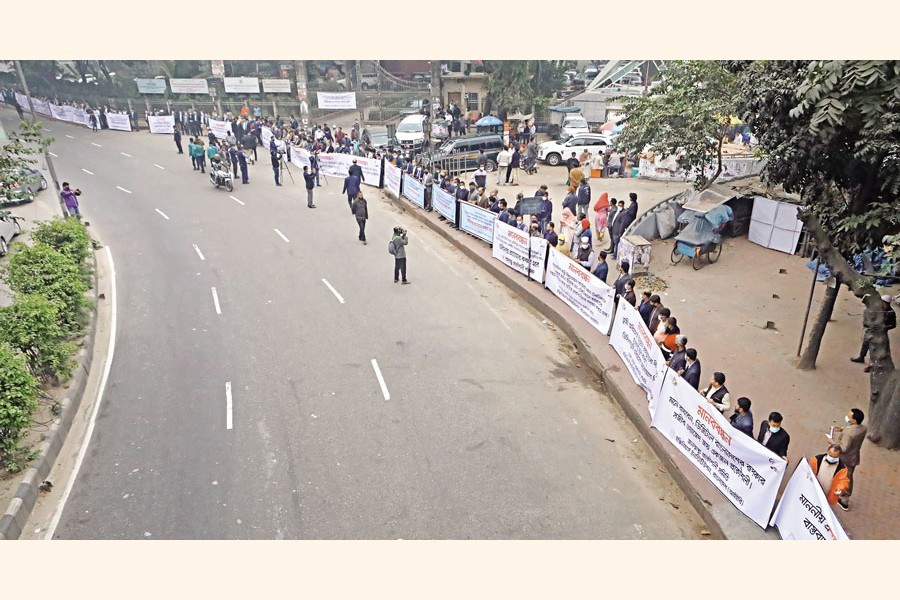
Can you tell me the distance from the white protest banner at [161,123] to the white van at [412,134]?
1570 cm

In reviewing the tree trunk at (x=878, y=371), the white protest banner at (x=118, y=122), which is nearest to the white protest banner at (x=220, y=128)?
the white protest banner at (x=118, y=122)

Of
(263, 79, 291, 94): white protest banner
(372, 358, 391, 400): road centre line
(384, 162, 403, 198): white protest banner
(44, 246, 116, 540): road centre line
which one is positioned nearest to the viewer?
(44, 246, 116, 540): road centre line

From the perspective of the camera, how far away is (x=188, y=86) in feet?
132

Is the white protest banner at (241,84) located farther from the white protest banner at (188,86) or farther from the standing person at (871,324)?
the standing person at (871,324)

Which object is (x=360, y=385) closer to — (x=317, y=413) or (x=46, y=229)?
(x=317, y=413)

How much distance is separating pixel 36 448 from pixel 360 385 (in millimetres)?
4731

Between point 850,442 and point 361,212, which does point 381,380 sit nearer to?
point 850,442

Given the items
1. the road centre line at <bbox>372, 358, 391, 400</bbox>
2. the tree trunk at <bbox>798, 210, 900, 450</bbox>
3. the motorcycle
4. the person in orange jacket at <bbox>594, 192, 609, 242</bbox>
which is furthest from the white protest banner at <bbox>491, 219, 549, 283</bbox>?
the motorcycle

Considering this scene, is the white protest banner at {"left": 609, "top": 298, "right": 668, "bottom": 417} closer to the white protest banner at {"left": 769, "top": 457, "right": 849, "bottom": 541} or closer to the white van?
the white protest banner at {"left": 769, "top": 457, "right": 849, "bottom": 541}

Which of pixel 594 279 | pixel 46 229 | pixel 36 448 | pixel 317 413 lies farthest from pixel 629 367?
pixel 46 229

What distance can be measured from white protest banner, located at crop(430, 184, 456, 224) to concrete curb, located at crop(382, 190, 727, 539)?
0.73 metres

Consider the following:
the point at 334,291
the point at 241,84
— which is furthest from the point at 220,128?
the point at 334,291

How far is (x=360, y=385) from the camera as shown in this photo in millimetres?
10547

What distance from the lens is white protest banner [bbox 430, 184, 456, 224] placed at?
18922 millimetres
